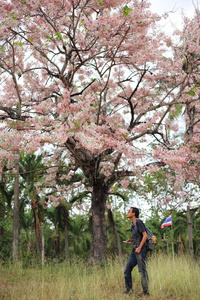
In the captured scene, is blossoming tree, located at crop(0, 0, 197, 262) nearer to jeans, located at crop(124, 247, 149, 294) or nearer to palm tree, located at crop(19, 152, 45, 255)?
jeans, located at crop(124, 247, 149, 294)

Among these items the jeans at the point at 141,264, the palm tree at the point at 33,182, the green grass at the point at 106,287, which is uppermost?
the palm tree at the point at 33,182

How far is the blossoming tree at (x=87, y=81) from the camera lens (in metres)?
7.77

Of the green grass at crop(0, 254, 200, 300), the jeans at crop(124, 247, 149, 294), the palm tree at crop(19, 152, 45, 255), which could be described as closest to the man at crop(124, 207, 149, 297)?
the jeans at crop(124, 247, 149, 294)

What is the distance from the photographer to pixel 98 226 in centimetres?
1124

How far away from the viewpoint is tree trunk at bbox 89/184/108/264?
10961mm

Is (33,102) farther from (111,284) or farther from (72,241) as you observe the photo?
(72,241)

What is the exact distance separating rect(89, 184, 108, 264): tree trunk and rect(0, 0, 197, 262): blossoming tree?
3cm

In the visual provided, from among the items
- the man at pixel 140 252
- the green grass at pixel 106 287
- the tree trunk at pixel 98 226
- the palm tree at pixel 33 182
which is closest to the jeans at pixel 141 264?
the man at pixel 140 252

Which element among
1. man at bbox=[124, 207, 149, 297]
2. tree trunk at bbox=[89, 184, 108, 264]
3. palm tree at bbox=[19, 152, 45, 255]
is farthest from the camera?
palm tree at bbox=[19, 152, 45, 255]

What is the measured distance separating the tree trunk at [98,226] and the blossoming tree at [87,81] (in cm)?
3

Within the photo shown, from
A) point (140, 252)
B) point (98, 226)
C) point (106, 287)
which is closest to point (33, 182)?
point (98, 226)

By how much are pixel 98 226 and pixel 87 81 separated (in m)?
5.03

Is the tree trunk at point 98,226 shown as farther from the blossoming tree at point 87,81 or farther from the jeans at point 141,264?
the jeans at point 141,264

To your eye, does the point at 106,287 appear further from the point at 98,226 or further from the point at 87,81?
the point at 87,81
